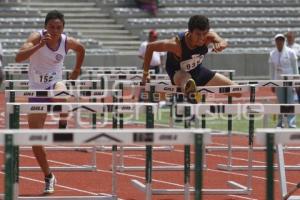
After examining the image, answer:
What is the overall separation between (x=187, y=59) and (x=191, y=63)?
0.08 m

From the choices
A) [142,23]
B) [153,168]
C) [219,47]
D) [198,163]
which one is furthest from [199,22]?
[142,23]

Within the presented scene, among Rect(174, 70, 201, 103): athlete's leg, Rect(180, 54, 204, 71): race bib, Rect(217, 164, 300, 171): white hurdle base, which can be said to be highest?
Rect(180, 54, 204, 71): race bib

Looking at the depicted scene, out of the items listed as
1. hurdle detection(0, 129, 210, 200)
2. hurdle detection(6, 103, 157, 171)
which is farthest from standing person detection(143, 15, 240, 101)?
hurdle detection(0, 129, 210, 200)

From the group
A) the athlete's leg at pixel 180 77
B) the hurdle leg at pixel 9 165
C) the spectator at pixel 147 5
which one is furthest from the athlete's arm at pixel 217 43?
the spectator at pixel 147 5

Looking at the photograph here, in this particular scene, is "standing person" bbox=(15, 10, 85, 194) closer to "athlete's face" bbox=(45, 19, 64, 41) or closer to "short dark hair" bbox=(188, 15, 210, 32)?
"athlete's face" bbox=(45, 19, 64, 41)

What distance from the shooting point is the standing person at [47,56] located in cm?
1099

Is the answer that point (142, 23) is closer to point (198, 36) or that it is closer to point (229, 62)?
point (229, 62)

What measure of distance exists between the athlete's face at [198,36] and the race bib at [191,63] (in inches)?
8.6

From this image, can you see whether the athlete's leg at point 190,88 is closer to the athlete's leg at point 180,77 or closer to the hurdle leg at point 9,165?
the athlete's leg at point 180,77

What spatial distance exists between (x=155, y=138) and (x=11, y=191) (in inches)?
36.2

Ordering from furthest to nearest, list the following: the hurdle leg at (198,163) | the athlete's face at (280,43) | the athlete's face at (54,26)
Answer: the athlete's face at (280,43) < the athlete's face at (54,26) < the hurdle leg at (198,163)

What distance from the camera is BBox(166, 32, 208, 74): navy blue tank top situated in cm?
1174

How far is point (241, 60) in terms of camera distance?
3231 centimetres

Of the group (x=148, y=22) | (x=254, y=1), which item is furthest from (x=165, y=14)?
(x=254, y=1)
